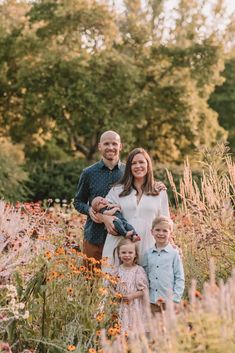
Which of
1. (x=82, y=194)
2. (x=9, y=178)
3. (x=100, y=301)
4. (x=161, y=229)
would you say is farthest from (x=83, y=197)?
(x=9, y=178)

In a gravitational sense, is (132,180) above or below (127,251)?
above

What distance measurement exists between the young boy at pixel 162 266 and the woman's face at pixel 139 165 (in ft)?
1.23

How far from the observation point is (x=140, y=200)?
5.75 meters

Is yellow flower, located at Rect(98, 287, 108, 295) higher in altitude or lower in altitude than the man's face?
lower

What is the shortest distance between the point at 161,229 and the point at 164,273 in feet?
1.05

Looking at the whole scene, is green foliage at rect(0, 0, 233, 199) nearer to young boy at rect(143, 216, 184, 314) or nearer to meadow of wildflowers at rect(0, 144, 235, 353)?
meadow of wildflowers at rect(0, 144, 235, 353)

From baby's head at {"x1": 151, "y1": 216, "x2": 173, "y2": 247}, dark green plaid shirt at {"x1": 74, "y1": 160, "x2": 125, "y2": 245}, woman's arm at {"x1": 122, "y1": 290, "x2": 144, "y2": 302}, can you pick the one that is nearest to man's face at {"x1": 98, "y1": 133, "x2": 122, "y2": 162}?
dark green plaid shirt at {"x1": 74, "y1": 160, "x2": 125, "y2": 245}

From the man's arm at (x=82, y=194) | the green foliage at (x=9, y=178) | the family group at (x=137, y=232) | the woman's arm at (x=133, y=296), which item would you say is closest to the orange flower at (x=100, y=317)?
the family group at (x=137, y=232)

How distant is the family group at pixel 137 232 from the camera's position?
18.2 ft

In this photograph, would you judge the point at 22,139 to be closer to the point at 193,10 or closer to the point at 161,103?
the point at 161,103

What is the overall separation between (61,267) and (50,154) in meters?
17.0

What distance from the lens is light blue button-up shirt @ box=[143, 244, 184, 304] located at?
5543 millimetres

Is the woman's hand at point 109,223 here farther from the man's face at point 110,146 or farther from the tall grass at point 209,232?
the tall grass at point 209,232

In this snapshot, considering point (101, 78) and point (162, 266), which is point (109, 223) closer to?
point (162, 266)
